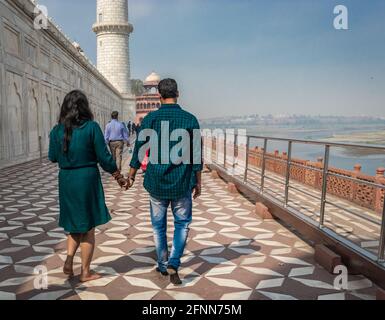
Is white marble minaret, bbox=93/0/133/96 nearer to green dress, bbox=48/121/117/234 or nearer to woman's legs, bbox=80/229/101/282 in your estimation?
green dress, bbox=48/121/117/234

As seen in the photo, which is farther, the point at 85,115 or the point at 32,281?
the point at 32,281

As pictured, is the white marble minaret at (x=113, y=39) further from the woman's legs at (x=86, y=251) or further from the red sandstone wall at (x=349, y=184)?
the woman's legs at (x=86, y=251)

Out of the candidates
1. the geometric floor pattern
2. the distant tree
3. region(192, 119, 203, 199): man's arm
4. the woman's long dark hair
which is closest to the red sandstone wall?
the geometric floor pattern

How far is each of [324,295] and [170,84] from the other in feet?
6.90

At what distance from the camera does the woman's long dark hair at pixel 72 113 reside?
2.83m

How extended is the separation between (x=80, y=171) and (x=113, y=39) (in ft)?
135

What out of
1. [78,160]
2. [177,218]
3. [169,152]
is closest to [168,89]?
[169,152]

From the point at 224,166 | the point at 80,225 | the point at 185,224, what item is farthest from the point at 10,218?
the point at 224,166

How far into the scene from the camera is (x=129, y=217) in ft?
18.0

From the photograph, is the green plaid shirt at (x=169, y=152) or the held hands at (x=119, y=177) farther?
the held hands at (x=119, y=177)

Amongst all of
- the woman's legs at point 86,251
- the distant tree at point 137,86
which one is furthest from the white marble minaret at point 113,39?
the distant tree at point 137,86

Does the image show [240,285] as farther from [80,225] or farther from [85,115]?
[85,115]

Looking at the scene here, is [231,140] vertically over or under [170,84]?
under

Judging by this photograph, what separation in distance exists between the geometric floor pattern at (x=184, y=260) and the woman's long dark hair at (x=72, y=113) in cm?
124
